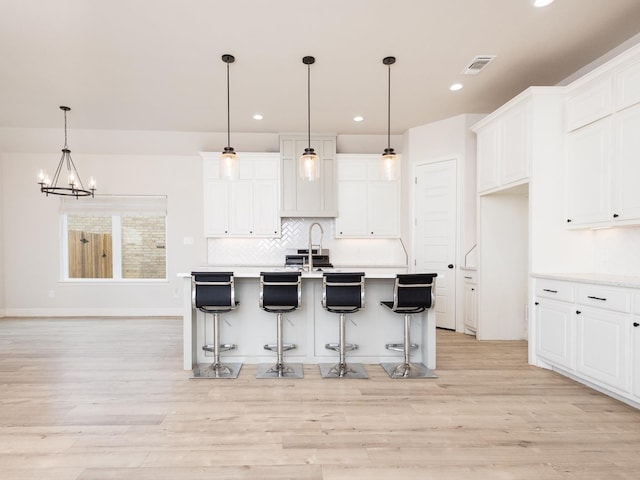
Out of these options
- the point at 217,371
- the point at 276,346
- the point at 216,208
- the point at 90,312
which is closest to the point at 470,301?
the point at 276,346

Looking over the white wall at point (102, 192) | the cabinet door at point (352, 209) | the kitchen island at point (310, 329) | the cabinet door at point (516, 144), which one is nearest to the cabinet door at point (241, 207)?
the white wall at point (102, 192)

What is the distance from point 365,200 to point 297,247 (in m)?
1.38

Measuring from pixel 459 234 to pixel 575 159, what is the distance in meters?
1.80

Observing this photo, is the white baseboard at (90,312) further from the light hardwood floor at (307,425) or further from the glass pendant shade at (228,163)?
the glass pendant shade at (228,163)

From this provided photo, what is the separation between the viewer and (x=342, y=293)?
322 centimetres

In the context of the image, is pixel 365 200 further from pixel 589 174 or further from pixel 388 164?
pixel 589 174

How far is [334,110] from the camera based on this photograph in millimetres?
4805

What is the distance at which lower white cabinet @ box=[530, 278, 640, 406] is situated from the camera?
254cm

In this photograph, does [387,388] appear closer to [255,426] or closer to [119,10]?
[255,426]

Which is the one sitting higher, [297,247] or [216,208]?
[216,208]

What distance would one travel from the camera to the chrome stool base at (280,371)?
327 centimetres

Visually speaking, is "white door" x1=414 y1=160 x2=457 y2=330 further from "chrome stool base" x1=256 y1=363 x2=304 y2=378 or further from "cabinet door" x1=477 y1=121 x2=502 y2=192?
"chrome stool base" x1=256 y1=363 x2=304 y2=378

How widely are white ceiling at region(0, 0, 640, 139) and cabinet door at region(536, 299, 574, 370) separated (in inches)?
93.2

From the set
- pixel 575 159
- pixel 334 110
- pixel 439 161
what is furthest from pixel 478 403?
pixel 334 110
